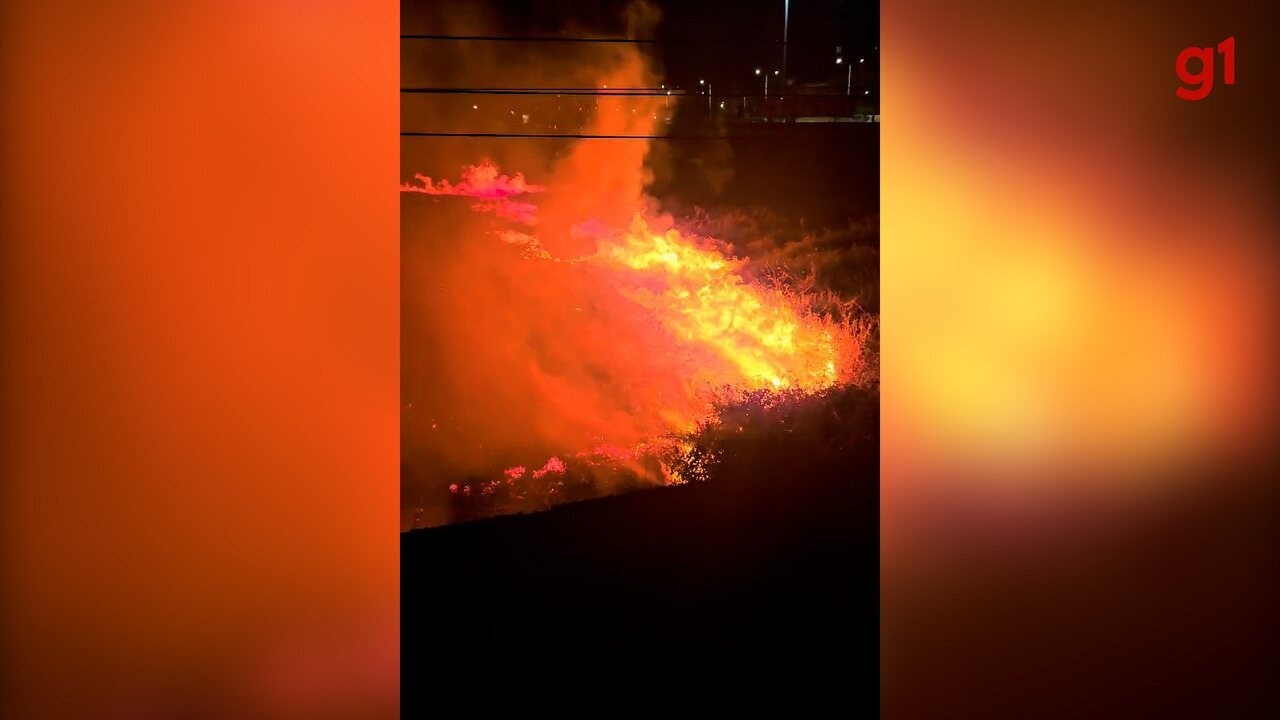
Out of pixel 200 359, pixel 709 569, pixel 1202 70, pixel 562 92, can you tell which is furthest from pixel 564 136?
pixel 1202 70

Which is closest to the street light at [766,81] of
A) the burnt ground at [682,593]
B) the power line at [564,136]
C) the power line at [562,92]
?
the power line at [562,92]

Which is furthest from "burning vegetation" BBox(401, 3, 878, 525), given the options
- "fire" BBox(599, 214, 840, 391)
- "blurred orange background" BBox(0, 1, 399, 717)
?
"blurred orange background" BBox(0, 1, 399, 717)

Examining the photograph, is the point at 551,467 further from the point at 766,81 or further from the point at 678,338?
the point at 766,81

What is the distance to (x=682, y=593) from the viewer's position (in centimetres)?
205

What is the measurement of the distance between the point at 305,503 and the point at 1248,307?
279 cm

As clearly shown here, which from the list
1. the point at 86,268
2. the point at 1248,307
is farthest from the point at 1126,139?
the point at 86,268

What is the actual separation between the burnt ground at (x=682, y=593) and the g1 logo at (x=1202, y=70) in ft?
4.40

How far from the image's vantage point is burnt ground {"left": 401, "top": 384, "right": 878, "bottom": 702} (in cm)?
201

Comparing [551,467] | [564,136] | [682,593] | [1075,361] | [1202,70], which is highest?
[1202,70]

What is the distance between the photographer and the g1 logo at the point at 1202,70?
215 centimetres

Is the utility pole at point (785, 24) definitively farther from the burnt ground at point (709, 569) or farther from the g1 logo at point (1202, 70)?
the g1 logo at point (1202, 70)

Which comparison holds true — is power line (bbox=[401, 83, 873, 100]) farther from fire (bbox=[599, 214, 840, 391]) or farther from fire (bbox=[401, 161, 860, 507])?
fire (bbox=[599, 214, 840, 391])

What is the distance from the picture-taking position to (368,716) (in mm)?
2014

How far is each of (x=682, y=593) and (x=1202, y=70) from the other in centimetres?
217
